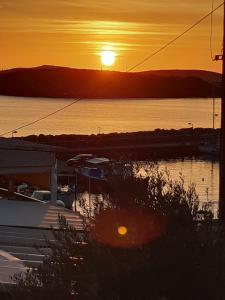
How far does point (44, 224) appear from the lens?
1246cm

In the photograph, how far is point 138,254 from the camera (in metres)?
5.38

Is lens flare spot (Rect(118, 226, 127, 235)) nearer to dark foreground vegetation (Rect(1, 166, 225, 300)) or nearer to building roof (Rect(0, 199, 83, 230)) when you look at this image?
dark foreground vegetation (Rect(1, 166, 225, 300))

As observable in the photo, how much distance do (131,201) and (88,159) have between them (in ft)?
178

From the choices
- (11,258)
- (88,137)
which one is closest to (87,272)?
(11,258)

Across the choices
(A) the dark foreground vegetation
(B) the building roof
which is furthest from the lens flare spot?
(B) the building roof

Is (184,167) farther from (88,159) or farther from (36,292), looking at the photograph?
(36,292)

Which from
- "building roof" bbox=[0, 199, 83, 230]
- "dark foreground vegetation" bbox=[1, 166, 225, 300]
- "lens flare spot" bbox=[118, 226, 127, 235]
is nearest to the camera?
"dark foreground vegetation" bbox=[1, 166, 225, 300]

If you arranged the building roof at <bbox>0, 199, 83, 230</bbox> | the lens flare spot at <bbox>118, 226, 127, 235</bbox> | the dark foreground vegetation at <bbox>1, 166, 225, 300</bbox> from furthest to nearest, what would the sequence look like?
1. the building roof at <bbox>0, 199, 83, 230</bbox>
2. the lens flare spot at <bbox>118, 226, 127, 235</bbox>
3. the dark foreground vegetation at <bbox>1, 166, 225, 300</bbox>

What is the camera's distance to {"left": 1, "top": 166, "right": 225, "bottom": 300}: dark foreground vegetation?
5289 mm

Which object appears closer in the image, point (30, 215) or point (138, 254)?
point (138, 254)

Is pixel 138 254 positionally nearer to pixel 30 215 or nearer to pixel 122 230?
pixel 122 230

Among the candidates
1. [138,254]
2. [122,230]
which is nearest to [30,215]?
[122,230]

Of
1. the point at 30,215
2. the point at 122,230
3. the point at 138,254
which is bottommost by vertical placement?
the point at 30,215

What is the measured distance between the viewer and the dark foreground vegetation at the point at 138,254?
17.4 ft
